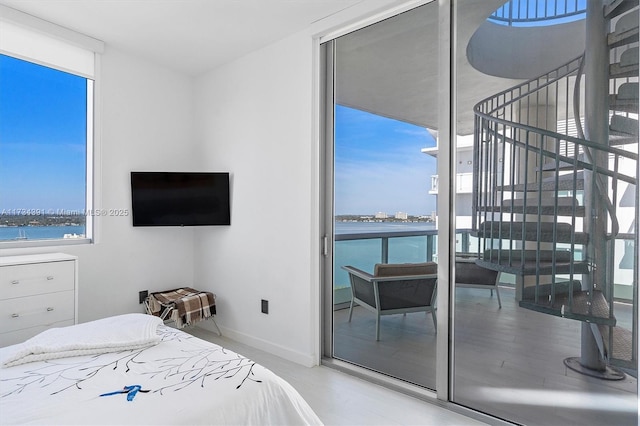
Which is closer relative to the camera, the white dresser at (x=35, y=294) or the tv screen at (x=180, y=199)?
the white dresser at (x=35, y=294)

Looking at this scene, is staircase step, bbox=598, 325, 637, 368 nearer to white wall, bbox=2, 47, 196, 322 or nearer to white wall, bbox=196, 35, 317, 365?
white wall, bbox=196, 35, 317, 365

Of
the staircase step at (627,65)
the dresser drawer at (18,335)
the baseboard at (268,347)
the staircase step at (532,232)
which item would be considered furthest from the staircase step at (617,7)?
the dresser drawer at (18,335)

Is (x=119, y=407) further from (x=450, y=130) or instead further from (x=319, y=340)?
(x=450, y=130)

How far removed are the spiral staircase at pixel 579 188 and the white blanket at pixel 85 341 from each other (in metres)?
1.89

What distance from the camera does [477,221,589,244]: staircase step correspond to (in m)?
1.86

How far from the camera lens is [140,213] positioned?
3338 millimetres

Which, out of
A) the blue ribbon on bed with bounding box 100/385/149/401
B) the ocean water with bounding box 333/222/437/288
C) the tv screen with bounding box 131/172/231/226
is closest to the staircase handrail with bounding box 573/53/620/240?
the ocean water with bounding box 333/222/437/288

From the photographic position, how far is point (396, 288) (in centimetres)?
259

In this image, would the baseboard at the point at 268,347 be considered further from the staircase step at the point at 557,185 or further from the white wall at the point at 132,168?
the staircase step at the point at 557,185

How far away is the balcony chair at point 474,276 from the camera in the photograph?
7.12 ft

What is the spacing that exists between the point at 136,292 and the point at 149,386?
8.04 feet

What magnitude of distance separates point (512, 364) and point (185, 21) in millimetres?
3224

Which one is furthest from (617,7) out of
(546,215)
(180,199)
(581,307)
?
(180,199)

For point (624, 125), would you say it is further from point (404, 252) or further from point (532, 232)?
point (404, 252)
